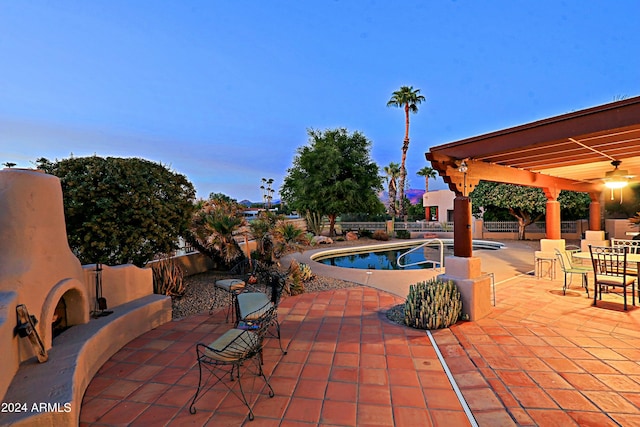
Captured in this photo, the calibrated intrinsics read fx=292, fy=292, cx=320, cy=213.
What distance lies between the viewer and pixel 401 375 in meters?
3.23

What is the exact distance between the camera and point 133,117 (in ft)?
52.2

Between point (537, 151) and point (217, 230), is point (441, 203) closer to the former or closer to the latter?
point (537, 151)

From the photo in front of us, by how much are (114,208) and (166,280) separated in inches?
70.6

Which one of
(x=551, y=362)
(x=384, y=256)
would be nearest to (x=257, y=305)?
(x=551, y=362)

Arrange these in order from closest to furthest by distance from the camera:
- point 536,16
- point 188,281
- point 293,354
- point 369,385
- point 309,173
Answer: point 369,385 → point 293,354 → point 188,281 → point 536,16 → point 309,173

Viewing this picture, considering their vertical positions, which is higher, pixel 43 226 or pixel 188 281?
pixel 43 226

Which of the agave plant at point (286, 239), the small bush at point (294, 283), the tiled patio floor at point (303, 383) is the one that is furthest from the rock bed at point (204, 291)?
the agave plant at point (286, 239)

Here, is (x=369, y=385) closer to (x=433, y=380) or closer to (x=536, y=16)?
(x=433, y=380)

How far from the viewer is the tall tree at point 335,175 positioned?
17234 millimetres

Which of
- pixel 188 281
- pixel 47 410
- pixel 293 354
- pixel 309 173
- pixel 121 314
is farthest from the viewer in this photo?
pixel 309 173

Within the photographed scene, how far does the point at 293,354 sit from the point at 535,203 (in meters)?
16.4

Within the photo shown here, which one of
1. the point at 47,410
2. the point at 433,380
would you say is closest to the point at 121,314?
the point at 47,410

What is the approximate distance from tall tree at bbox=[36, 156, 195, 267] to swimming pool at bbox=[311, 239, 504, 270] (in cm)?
779

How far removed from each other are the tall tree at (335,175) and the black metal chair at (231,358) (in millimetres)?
14030
